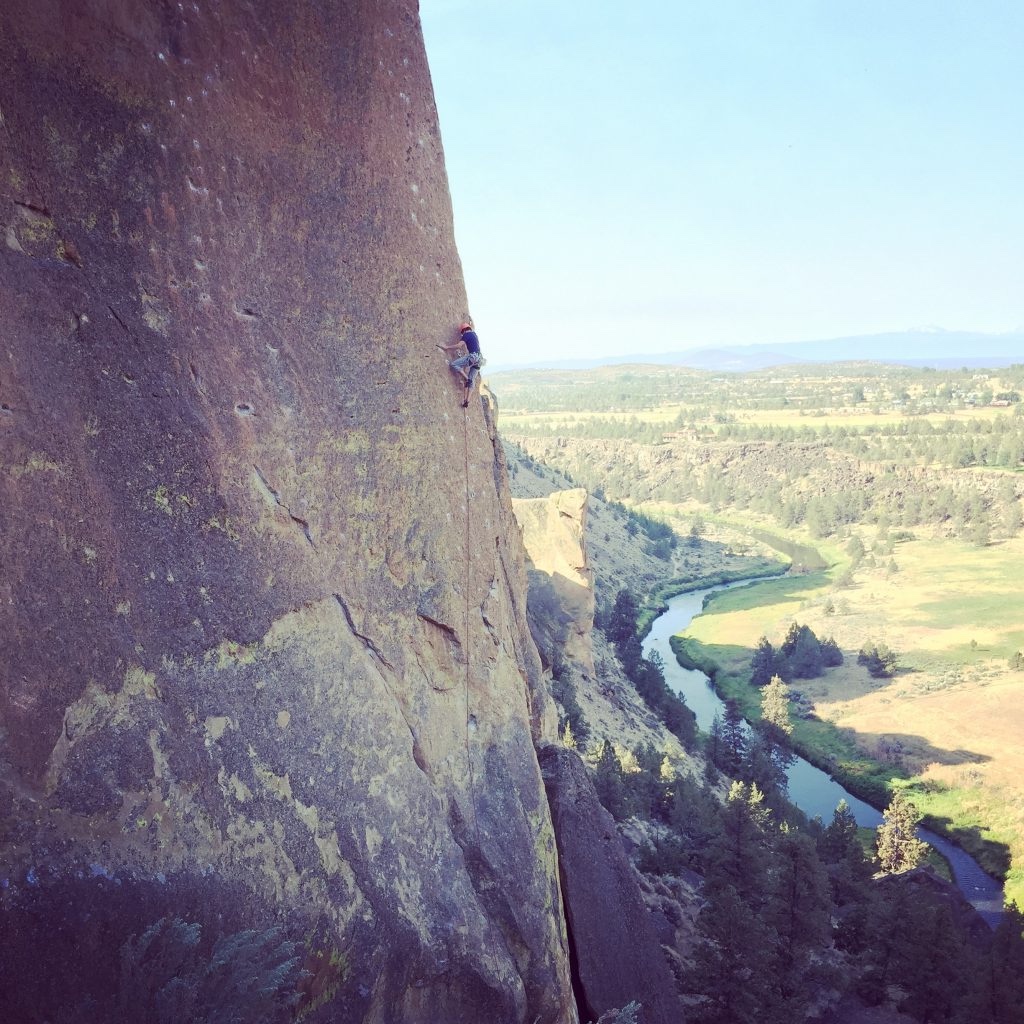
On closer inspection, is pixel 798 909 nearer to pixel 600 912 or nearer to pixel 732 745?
pixel 600 912

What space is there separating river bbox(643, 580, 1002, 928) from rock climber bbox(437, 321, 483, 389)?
88.7 ft

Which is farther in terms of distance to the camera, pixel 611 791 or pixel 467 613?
pixel 611 791

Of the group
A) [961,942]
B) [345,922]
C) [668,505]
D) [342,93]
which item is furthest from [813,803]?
[668,505]

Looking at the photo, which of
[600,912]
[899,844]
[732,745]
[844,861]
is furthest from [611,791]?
[732,745]

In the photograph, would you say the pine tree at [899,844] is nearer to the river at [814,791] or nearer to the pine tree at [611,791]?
the river at [814,791]

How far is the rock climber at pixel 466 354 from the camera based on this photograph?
9.70 metres

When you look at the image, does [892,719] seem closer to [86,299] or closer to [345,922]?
[345,922]

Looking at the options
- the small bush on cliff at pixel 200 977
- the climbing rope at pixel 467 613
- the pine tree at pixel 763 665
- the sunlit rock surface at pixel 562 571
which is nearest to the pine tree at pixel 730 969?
the climbing rope at pixel 467 613

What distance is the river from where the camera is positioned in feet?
101

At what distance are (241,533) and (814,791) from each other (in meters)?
40.8

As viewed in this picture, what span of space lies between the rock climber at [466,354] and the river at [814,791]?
2702cm

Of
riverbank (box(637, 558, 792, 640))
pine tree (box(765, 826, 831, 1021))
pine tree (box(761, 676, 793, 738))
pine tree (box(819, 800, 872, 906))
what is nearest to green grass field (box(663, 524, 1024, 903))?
pine tree (box(761, 676, 793, 738))

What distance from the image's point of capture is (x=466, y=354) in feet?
32.0

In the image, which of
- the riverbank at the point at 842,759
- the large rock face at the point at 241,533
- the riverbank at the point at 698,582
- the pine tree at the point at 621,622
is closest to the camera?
the large rock face at the point at 241,533
